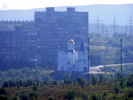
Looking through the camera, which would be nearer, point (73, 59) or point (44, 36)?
point (73, 59)

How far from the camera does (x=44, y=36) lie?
89125 millimetres

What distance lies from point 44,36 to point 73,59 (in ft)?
72.5

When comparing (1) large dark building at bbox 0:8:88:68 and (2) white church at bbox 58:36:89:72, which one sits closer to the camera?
(2) white church at bbox 58:36:89:72

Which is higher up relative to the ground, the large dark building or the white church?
the large dark building

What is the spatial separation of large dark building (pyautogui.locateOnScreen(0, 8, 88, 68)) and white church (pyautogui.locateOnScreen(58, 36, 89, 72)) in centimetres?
1425

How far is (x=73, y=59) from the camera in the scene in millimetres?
68562

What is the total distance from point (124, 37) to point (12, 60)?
114 feet

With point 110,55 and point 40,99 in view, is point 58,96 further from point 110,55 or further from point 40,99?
point 110,55

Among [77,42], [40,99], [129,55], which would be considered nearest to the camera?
[40,99]

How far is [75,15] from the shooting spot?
92062 mm

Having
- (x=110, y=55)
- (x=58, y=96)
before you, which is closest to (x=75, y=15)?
(x=110, y=55)

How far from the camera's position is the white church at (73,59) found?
66625 millimetres

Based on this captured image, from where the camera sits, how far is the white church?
6662 centimetres

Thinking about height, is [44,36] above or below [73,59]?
above
